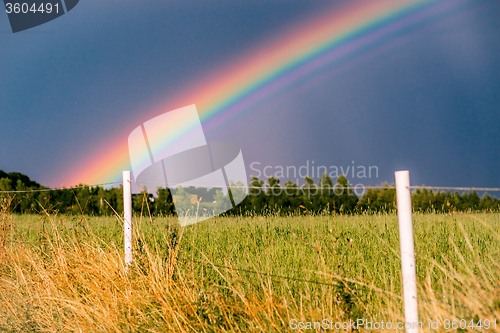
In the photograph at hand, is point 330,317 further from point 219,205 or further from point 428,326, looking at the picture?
point 219,205

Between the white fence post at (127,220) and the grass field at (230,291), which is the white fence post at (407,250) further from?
the white fence post at (127,220)

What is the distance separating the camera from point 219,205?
413 inches

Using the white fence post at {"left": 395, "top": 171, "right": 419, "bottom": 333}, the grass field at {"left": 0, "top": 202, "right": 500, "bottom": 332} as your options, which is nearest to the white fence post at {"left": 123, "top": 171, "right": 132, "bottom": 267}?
the grass field at {"left": 0, "top": 202, "right": 500, "bottom": 332}

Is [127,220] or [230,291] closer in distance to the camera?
[230,291]

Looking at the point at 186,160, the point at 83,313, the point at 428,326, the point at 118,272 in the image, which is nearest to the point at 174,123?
the point at 186,160

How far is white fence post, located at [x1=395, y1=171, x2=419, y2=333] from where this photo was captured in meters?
2.00

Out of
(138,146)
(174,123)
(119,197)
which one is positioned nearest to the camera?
(138,146)

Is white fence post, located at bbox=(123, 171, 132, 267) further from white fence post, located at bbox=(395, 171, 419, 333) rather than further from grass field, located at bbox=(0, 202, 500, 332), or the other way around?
white fence post, located at bbox=(395, 171, 419, 333)

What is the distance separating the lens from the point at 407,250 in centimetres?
204

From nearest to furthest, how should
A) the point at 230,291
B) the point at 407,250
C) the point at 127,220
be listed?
the point at 407,250
the point at 230,291
the point at 127,220

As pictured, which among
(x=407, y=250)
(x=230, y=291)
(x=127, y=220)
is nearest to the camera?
(x=407, y=250)

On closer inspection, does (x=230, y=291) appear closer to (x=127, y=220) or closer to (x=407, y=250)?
(x=127, y=220)

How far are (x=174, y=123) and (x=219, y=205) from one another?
4.33 m

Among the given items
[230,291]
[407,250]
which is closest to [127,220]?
[230,291]
